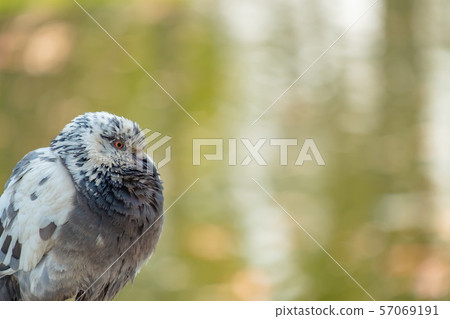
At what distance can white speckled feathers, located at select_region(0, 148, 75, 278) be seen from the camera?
1494 mm

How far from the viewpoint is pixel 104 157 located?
1.55m

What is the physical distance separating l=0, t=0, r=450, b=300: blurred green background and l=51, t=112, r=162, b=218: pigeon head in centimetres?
142

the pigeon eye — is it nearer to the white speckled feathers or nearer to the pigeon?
the pigeon

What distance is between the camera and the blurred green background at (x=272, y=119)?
2988 mm

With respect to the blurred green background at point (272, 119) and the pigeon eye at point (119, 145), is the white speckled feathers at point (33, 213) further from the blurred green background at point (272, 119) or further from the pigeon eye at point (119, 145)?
the blurred green background at point (272, 119)

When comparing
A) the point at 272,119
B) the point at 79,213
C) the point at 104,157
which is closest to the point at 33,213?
the point at 79,213

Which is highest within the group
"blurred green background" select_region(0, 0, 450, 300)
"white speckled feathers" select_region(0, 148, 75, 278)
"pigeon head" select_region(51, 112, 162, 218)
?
"blurred green background" select_region(0, 0, 450, 300)

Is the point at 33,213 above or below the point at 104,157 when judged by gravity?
below

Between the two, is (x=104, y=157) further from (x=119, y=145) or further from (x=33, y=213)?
(x=33, y=213)

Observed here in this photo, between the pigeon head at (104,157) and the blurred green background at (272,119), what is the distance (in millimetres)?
A: 1416

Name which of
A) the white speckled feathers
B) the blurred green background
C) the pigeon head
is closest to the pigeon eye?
the pigeon head

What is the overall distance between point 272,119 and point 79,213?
1.84m

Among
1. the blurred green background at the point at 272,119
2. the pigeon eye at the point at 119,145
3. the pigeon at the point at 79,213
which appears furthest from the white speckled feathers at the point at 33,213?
the blurred green background at the point at 272,119

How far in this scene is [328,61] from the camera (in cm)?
323
